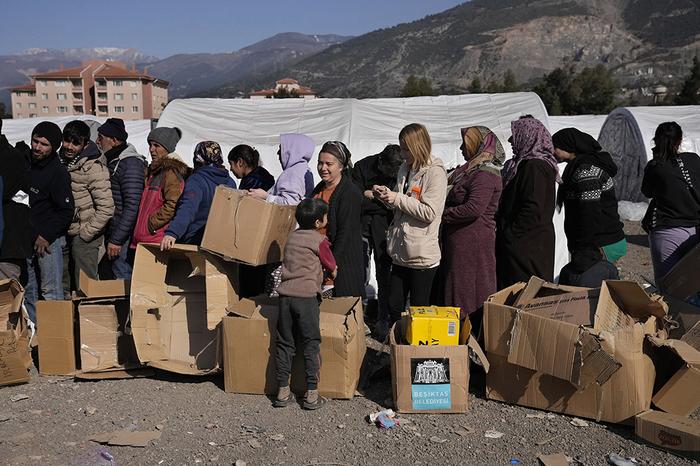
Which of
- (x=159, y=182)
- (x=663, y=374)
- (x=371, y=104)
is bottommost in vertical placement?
(x=663, y=374)

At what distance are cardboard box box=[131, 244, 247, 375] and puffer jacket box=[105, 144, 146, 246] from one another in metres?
0.49

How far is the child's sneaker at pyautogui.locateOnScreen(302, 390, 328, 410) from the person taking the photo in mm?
4215

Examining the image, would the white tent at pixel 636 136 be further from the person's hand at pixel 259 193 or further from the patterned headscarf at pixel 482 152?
the person's hand at pixel 259 193

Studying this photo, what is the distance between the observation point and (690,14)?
4528 inches

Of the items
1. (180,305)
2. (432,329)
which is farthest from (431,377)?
(180,305)

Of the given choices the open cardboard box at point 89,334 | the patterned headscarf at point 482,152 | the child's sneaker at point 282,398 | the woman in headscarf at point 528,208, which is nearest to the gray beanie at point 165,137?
the open cardboard box at point 89,334

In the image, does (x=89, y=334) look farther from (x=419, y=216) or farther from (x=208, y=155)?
(x=419, y=216)

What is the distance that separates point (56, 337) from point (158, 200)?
1.29 metres

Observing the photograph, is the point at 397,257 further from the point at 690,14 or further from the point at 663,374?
the point at 690,14

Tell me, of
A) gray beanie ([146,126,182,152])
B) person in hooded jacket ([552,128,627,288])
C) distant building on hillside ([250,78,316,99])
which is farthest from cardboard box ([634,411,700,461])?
distant building on hillside ([250,78,316,99])

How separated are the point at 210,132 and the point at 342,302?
5255 mm

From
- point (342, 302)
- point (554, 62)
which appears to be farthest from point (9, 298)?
point (554, 62)

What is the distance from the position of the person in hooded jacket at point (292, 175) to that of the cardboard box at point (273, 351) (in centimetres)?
94

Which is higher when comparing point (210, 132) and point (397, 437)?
point (210, 132)
